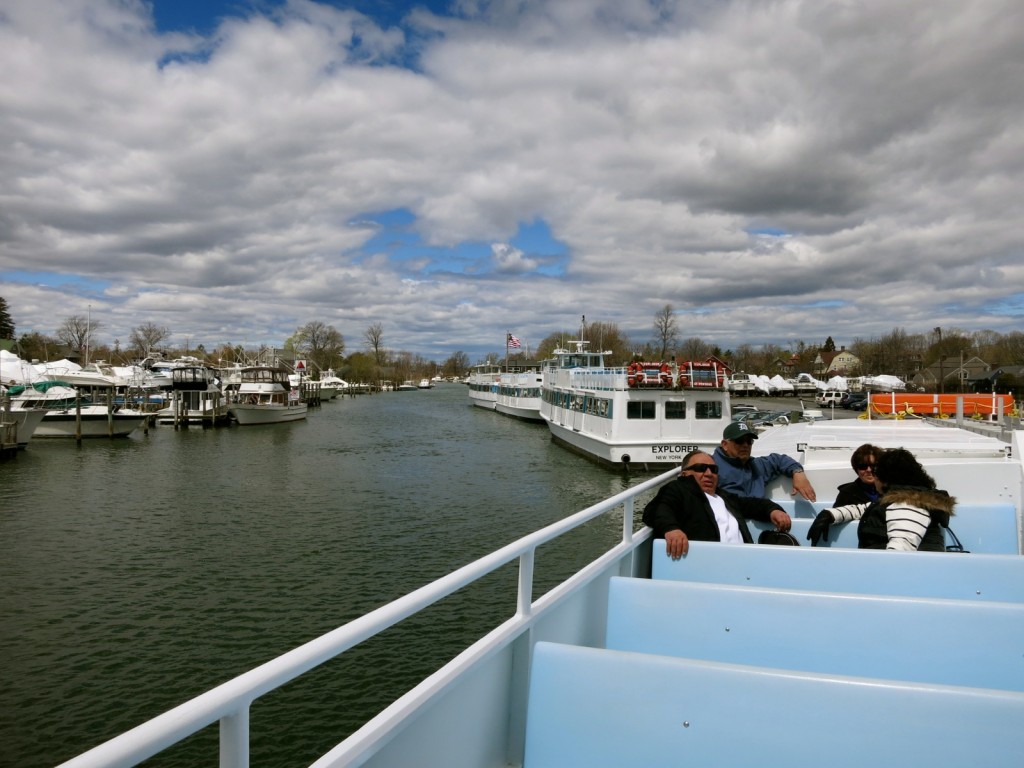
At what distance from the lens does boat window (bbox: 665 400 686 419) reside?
25.4 m

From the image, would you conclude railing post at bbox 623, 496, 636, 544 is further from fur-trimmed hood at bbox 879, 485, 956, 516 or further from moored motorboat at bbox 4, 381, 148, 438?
moored motorboat at bbox 4, 381, 148, 438

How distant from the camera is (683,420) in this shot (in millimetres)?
25375

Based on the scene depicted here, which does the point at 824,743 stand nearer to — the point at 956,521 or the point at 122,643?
the point at 956,521

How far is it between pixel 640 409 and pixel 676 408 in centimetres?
136

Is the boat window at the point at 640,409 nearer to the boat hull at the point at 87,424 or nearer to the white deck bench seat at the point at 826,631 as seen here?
the white deck bench seat at the point at 826,631

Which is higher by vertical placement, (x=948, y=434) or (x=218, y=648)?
(x=948, y=434)

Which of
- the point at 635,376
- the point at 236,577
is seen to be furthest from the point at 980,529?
the point at 635,376

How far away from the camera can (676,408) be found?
999 inches

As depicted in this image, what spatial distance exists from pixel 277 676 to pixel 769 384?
111 meters

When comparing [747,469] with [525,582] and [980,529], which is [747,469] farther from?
[525,582]

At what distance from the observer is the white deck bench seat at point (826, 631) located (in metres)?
3.01

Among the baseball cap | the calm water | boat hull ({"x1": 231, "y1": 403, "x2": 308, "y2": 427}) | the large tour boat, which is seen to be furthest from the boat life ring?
boat hull ({"x1": 231, "y1": 403, "x2": 308, "y2": 427})

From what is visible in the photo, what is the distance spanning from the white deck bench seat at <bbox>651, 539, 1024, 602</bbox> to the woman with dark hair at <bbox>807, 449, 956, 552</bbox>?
1.72ft

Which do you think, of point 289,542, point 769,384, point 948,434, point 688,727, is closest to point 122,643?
point 289,542
